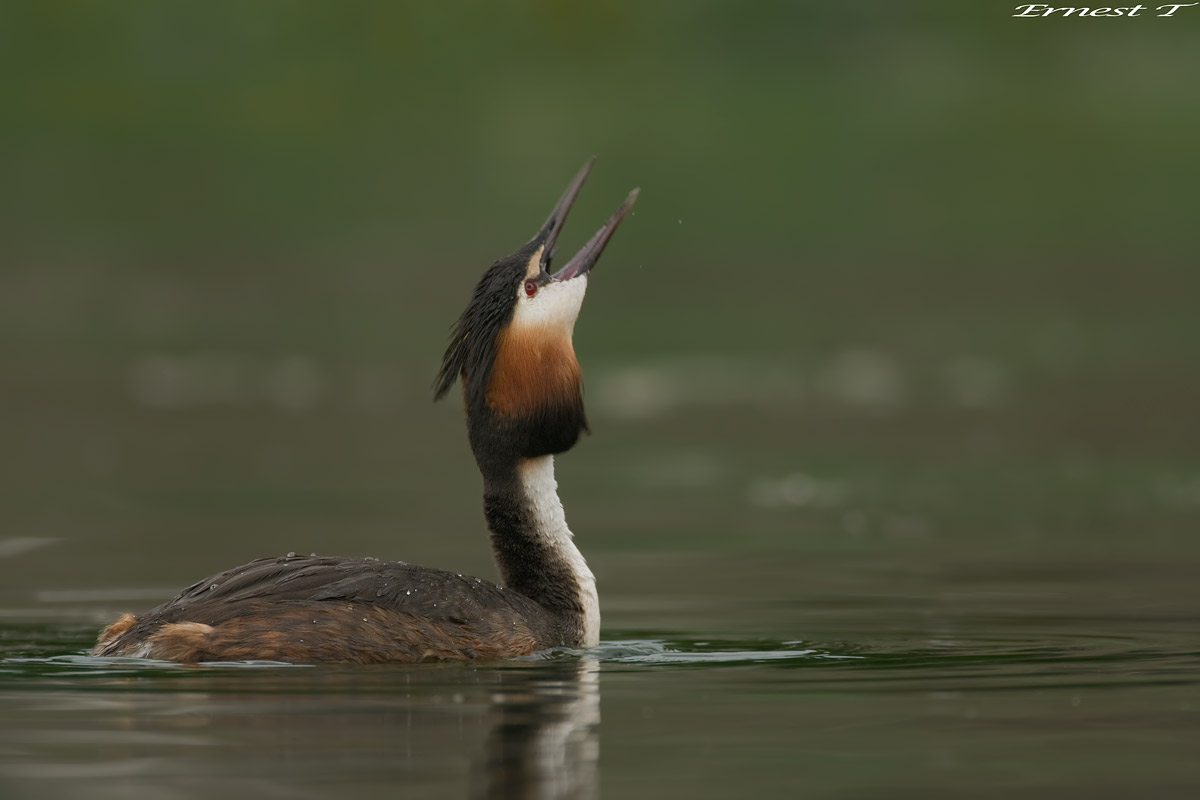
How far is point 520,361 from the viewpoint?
10734 mm

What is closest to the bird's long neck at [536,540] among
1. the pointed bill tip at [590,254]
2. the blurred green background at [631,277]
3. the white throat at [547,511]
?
the white throat at [547,511]

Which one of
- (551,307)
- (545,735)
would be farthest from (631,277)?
(545,735)

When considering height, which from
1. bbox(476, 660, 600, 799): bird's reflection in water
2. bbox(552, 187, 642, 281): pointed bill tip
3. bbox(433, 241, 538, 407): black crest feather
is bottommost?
bbox(476, 660, 600, 799): bird's reflection in water

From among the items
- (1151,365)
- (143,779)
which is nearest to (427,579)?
(143,779)

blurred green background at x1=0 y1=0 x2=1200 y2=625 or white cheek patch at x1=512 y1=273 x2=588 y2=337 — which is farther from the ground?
blurred green background at x1=0 y1=0 x2=1200 y2=625

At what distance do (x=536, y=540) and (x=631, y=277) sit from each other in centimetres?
3081

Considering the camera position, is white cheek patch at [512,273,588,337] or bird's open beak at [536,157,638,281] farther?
bird's open beak at [536,157,638,281]

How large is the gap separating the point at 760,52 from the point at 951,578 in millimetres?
48844

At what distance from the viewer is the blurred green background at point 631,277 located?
16.9 m

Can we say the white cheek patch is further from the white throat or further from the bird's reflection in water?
the bird's reflection in water

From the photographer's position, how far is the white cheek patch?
35.3 feet

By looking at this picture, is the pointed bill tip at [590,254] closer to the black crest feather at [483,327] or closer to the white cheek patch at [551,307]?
the white cheek patch at [551,307]

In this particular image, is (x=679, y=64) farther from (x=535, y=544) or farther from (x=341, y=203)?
(x=535, y=544)

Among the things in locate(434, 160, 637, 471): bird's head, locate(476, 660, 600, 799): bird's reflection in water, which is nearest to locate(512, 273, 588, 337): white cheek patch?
locate(434, 160, 637, 471): bird's head
